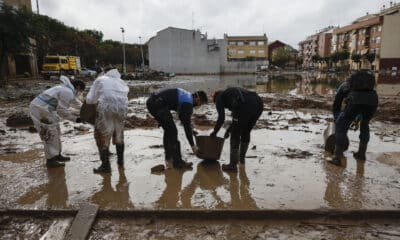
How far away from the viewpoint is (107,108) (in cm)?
457

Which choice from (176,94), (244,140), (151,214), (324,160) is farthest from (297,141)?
(151,214)

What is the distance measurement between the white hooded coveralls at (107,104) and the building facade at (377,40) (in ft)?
160

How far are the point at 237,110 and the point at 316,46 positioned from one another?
104 metres

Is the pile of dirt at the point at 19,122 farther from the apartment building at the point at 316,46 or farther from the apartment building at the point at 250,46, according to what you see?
the apartment building at the point at 316,46

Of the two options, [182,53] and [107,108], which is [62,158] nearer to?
[107,108]

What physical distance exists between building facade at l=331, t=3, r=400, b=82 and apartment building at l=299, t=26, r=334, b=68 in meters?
8.71

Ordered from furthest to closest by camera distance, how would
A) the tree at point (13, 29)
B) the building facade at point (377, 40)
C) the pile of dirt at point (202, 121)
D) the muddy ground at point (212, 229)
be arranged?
1. the building facade at point (377, 40)
2. the tree at point (13, 29)
3. the pile of dirt at point (202, 121)
4. the muddy ground at point (212, 229)

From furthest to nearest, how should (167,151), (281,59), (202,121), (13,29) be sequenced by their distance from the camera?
(281,59) < (13,29) < (202,121) < (167,151)

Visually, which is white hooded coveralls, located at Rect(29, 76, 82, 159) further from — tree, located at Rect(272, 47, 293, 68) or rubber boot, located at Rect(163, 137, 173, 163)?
tree, located at Rect(272, 47, 293, 68)

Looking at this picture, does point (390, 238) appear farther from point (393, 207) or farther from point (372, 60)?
point (372, 60)

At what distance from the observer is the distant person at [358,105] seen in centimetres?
482

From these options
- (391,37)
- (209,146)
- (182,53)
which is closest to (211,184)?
(209,146)

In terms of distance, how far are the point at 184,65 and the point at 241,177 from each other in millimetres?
49261

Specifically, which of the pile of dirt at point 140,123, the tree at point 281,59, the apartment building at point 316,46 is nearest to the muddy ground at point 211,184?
the pile of dirt at point 140,123
